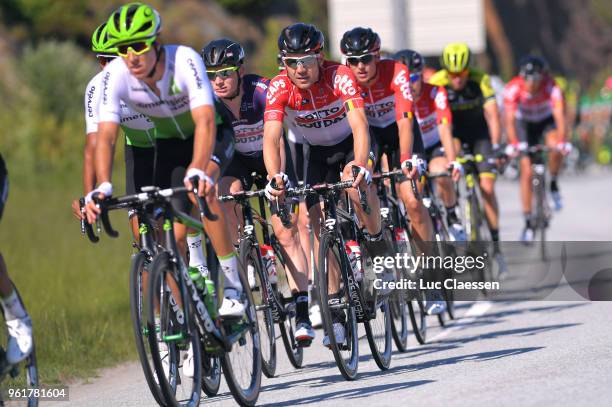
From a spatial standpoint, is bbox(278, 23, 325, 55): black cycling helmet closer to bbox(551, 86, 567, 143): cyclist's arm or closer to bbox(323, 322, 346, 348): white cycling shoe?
bbox(323, 322, 346, 348): white cycling shoe

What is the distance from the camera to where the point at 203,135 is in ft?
23.9

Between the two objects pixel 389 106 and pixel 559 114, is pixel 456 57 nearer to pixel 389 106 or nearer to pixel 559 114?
pixel 389 106

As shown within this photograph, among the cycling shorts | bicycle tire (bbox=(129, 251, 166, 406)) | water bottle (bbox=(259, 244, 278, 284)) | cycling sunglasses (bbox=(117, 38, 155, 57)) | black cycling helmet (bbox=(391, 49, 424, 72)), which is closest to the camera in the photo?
bicycle tire (bbox=(129, 251, 166, 406))

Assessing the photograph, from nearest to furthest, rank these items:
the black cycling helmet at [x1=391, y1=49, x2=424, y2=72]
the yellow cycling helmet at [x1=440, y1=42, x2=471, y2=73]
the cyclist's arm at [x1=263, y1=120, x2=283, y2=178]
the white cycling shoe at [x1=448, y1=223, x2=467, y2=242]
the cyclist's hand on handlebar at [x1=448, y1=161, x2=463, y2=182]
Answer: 1. the cyclist's arm at [x1=263, y1=120, x2=283, y2=178]
2. the cyclist's hand on handlebar at [x1=448, y1=161, x2=463, y2=182]
3. the black cycling helmet at [x1=391, y1=49, x2=424, y2=72]
4. the white cycling shoe at [x1=448, y1=223, x2=467, y2=242]
5. the yellow cycling helmet at [x1=440, y1=42, x2=471, y2=73]

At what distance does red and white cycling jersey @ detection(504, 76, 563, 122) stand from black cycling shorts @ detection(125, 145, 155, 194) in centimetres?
790

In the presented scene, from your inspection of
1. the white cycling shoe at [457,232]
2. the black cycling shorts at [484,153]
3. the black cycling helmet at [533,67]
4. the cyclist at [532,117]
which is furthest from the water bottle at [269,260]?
the black cycling helmet at [533,67]

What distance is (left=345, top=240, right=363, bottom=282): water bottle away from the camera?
9.01 metres

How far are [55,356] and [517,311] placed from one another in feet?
14.8

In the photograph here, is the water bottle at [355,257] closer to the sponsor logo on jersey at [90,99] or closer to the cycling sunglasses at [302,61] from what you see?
the cycling sunglasses at [302,61]

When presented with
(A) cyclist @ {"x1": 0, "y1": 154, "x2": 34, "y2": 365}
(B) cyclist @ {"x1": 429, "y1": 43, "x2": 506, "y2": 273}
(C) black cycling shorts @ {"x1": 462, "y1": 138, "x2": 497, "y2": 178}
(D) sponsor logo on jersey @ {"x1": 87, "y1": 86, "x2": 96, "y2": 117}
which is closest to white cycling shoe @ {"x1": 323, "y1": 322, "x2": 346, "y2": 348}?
(A) cyclist @ {"x1": 0, "y1": 154, "x2": 34, "y2": 365}

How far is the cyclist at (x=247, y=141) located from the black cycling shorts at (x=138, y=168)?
65cm

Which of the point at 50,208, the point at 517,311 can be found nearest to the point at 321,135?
the point at 517,311

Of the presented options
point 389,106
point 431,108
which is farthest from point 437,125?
point 389,106

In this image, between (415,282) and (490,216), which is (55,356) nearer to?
(415,282)
